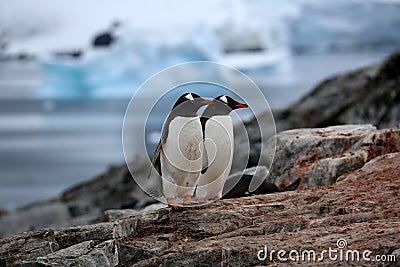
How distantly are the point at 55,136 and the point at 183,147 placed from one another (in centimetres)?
5073

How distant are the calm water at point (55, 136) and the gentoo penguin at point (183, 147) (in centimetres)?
2088

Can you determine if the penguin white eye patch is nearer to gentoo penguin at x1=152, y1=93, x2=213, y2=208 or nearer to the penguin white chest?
gentoo penguin at x1=152, y1=93, x2=213, y2=208

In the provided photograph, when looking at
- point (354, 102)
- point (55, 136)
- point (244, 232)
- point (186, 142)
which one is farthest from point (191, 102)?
point (55, 136)

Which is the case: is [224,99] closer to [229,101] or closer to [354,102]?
[229,101]

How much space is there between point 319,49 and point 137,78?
76068 millimetres

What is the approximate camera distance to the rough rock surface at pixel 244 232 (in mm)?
5477

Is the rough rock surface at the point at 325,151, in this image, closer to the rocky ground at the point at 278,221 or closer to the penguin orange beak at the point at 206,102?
the rocky ground at the point at 278,221

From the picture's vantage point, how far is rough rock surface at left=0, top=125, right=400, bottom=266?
5477 mm

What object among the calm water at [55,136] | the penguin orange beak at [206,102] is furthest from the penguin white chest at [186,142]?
the calm water at [55,136]

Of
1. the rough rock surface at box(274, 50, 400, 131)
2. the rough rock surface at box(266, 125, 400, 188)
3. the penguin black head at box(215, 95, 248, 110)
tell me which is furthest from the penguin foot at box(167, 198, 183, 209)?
the rough rock surface at box(274, 50, 400, 131)

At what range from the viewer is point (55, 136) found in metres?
56.2

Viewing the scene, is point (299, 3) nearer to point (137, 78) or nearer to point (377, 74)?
point (137, 78)

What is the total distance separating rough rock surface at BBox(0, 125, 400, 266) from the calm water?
69.0ft

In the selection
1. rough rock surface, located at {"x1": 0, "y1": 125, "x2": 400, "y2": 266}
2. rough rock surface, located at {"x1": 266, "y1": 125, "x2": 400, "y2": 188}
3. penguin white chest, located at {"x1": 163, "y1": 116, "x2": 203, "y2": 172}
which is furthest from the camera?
rough rock surface, located at {"x1": 266, "y1": 125, "x2": 400, "y2": 188}
